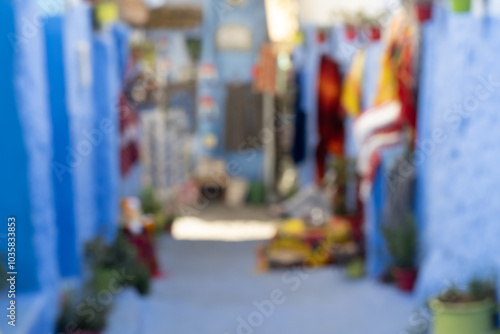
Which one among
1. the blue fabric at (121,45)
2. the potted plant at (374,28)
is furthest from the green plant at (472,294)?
the blue fabric at (121,45)

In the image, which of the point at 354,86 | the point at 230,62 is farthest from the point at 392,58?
the point at 230,62

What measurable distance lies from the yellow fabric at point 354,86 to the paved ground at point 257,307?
2436 mm

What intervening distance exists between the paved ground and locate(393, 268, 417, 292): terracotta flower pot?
13cm

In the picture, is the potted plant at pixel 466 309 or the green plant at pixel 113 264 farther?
the green plant at pixel 113 264

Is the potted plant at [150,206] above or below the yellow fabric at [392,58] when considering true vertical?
below

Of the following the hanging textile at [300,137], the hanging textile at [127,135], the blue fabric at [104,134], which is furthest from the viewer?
the hanging textile at [300,137]

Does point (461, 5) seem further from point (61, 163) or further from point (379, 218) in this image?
point (61, 163)

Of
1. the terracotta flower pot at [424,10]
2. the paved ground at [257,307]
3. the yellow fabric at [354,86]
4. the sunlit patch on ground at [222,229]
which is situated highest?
the terracotta flower pot at [424,10]

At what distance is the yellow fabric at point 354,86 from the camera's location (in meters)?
9.05

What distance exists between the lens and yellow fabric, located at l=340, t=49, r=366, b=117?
905 cm

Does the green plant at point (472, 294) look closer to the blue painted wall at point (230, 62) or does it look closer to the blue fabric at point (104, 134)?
the blue fabric at point (104, 134)

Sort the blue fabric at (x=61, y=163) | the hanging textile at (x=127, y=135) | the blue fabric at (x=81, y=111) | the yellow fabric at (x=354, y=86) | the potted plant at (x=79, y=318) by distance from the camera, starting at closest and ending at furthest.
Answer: the potted plant at (x=79, y=318) < the blue fabric at (x=61, y=163) < the blue fabric at (x=81, y=111) < the hanging textile at (x=127, y=135) < the yellow fabric at (x=354, y=86)

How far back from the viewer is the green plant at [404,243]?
6.34 m

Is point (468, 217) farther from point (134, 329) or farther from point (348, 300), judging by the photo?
point (134, 329)
